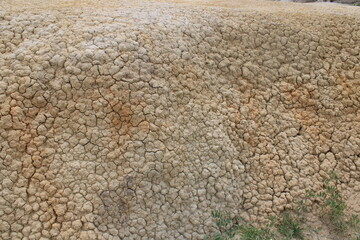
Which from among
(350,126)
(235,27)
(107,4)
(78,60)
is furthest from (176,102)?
(350,126)

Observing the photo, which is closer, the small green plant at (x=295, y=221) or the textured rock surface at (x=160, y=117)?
the textured rock surface at (x=160, y=117)

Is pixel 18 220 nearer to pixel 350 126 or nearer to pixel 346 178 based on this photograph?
pixel 346 178

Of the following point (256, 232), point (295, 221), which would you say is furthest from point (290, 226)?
point (256, 232)

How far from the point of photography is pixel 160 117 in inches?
121

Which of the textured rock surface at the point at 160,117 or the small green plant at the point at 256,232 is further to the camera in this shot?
the small green plant at the point at 256,232

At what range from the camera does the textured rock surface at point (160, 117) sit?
9.29 feet

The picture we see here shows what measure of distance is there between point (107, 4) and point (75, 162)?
66.9 inches

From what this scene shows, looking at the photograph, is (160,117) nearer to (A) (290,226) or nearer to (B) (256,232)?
(B) (256,232)

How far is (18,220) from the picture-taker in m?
2.71

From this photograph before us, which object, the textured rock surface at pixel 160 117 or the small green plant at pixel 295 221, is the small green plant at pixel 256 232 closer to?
the small green plant at pixel 295 221

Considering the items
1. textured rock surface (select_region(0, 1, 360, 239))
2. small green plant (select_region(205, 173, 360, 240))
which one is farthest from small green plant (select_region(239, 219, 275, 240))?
textured rock surface (select_region(0, 1, 360, 239))

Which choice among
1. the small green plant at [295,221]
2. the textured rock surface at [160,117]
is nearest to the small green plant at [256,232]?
the small green plant at [295,221]

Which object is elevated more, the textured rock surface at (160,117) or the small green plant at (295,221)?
the textured rock surface at (160,117)

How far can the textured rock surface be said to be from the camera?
9.29 ft
